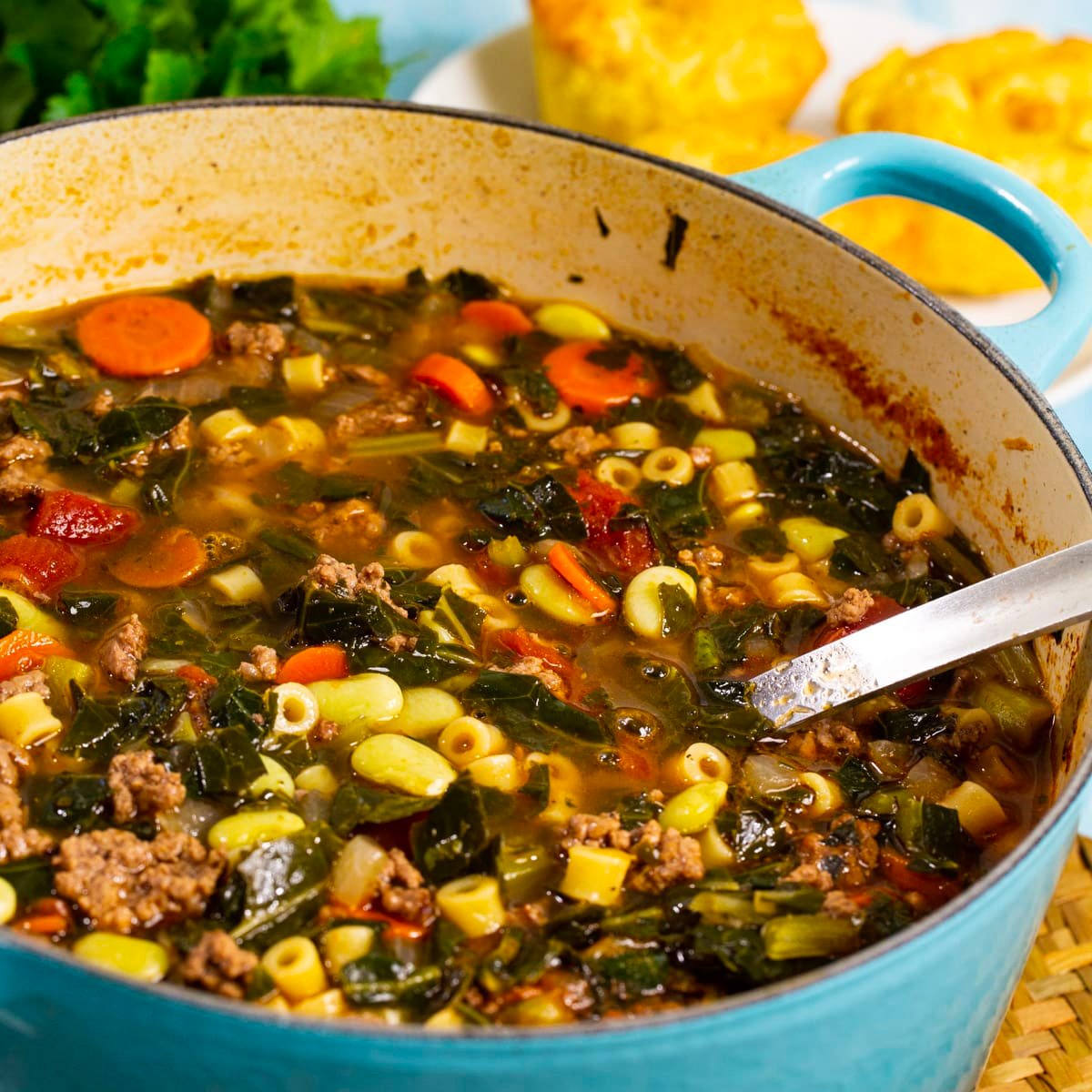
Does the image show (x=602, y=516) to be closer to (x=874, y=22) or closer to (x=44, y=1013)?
(x=44, y=1013)

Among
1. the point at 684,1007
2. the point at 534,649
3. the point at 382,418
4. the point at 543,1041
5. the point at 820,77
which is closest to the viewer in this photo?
the point at 543,1041

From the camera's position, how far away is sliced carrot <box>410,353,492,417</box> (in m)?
4.55

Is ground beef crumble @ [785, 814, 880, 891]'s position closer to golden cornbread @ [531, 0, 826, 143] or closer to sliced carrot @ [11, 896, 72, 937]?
sliced carrot @ [11, 896, 72, 937]

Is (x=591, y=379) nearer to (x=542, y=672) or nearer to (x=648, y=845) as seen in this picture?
(x=542, y=672)

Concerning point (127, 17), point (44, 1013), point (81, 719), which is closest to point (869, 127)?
point (127, 17)

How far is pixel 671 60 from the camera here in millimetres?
5754

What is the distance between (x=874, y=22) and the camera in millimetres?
6785

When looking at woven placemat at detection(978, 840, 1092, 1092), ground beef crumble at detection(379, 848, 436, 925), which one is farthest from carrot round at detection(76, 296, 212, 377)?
woven placemat at detection(978, 840, 1092, 1092)

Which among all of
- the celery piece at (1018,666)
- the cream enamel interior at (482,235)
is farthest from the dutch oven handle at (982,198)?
the celery piece at (1018,666)

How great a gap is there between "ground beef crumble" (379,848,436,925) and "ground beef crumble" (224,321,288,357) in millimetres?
2054

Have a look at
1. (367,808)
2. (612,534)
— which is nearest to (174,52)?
(612,534)

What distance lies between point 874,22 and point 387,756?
4.88 m

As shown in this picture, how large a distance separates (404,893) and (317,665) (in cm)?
77

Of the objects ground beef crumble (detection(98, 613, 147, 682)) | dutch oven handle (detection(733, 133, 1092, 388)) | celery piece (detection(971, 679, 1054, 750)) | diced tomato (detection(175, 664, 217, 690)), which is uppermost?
dutch oven handle (detection(733, 133, 1092, 388))
